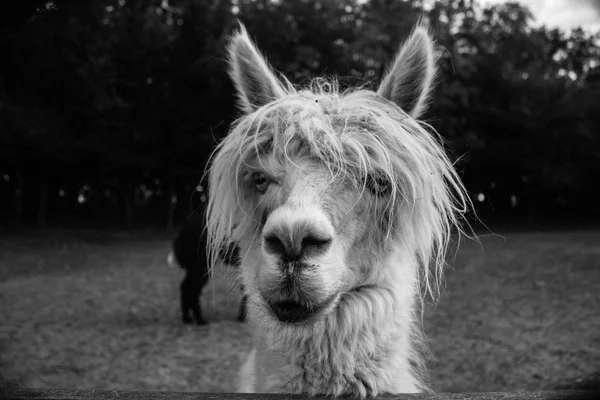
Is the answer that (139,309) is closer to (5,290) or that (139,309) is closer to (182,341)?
(182,341)

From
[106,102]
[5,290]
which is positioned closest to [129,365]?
[5,290]

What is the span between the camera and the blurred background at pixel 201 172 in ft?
20.3

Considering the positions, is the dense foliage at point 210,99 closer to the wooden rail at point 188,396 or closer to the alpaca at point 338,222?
the alpaca at point 338,222

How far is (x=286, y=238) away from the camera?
1723 mm

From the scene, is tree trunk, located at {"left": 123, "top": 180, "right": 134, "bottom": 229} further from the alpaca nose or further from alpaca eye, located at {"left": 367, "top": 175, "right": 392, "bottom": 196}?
the alpaca nose

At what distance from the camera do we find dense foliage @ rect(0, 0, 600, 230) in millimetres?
19734

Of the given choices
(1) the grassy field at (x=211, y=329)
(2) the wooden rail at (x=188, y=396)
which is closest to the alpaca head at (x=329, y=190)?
(2) the wooden rail at (x=188, y=396)

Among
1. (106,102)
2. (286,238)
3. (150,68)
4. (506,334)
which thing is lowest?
(506,334)

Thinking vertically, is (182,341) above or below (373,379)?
below

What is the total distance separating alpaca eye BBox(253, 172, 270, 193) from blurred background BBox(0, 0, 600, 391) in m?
0.89

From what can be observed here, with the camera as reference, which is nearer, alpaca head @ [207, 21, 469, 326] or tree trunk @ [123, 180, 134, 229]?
alpaca head @ [207, 21, 469, 326]

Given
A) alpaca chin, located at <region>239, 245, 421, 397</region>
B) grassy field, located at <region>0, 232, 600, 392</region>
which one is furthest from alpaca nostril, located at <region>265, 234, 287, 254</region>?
grassy field, located at <region>0, 232, 600, 392</region>

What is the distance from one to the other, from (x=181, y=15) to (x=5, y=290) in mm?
17580

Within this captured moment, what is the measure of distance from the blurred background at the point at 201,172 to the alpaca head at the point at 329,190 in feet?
1.16
